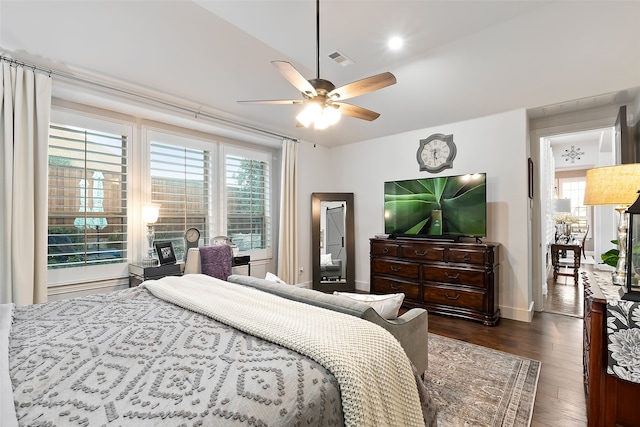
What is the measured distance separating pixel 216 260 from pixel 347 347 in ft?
9.05

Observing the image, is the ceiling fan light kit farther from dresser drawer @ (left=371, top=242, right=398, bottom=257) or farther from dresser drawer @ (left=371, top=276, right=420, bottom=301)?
dresser drawer @ (left=371, top=276, right=420, bottom=301)

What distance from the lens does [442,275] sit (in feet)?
12.5

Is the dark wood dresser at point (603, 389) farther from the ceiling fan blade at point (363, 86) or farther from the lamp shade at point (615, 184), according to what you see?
the ceiling fan blade at point (363, 86)

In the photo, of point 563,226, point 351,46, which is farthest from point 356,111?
point 563,226

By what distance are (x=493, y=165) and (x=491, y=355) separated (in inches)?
94.4

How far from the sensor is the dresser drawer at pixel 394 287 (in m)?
4.04

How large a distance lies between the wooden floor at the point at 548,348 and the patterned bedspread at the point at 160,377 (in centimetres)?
185

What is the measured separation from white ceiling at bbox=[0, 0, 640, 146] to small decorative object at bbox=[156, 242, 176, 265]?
1.73m

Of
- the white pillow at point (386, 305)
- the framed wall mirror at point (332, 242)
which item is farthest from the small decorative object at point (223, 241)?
the white pillow at point (386, 305)

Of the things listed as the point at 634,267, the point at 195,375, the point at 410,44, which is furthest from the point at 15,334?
the point at 410,44

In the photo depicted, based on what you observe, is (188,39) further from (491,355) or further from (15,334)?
(491,355)

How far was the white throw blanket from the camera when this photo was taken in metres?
1.08

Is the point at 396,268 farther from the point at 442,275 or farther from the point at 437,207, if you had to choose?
the point at 437,207

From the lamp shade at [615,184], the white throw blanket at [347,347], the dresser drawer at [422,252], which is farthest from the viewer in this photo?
the dresser drawer at [422,252]
